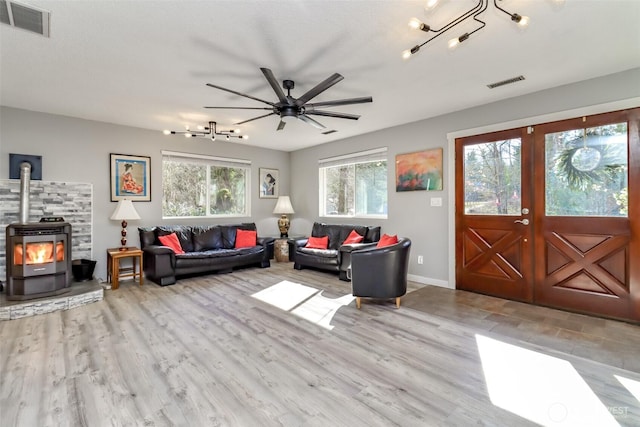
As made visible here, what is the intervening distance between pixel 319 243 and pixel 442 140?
2.83 m

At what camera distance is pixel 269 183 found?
7008mm

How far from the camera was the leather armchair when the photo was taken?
3.41 m

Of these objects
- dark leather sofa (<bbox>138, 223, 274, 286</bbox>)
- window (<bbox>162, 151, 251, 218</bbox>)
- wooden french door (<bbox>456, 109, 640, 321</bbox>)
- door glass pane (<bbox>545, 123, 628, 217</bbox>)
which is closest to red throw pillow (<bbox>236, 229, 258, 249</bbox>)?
dark leather sofa (<bbox>138, 223, 274, 286</bbox>)

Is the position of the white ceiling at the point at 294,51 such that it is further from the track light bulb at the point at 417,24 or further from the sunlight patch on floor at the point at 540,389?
the sunlight patch on floor at the point at 540,389

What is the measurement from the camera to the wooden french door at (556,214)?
3068mm

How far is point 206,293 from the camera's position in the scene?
411 centimetres

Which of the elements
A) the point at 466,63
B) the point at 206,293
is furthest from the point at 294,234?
the point at 466,63

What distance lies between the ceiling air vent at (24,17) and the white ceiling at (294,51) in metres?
0.06

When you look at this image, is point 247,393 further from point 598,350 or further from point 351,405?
point 598,350

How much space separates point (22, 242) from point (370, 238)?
4774 mm

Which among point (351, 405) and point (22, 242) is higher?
point (22, 242)

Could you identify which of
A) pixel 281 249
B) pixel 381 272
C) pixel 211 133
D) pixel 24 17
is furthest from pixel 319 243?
pixel 24 17

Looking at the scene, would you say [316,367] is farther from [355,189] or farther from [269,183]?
[269,183]

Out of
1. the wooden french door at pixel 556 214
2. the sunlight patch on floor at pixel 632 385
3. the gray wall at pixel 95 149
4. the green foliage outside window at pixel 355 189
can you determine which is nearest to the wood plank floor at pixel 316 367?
the sunlight patch on floor at pixel 632 385
